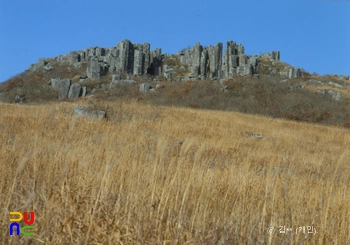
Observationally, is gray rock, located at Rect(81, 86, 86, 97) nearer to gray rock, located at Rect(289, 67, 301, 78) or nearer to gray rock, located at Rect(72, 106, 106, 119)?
gray rock, located at Rect(289, 67, 301, 78)

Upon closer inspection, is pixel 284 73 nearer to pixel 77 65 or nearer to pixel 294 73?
pixel 294 73

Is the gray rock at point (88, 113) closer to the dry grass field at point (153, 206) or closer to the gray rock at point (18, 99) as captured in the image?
the dry grass field at point (153, 206)

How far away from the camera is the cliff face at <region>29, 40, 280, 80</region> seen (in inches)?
1891

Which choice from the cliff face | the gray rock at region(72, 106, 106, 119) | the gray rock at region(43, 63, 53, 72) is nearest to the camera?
the gray rock at region(72, 106, 106, 119)

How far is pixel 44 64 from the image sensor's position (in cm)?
5712

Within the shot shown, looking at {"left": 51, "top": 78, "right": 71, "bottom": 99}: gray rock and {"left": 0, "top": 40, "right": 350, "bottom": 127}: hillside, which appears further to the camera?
{"left": 51, "top": 78, "right": 71, "bottom": 99}: gray rock

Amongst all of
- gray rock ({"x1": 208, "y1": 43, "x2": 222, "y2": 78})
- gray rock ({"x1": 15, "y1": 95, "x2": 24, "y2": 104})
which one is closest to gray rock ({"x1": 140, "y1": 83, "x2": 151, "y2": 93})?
gray rock ({"x1": 15, "y1": 95, "x2": 24, "y2": 104})

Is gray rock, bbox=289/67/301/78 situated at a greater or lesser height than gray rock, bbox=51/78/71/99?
greater

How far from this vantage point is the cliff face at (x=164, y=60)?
48.0 metres

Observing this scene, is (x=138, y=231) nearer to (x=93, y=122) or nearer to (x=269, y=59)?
(x=93, y=122)

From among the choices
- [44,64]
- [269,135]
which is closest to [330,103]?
[269,135]

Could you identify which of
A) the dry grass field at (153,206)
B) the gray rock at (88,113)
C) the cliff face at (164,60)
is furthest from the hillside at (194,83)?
the dry grass field at (153,206)

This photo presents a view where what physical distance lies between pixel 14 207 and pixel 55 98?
37.7m

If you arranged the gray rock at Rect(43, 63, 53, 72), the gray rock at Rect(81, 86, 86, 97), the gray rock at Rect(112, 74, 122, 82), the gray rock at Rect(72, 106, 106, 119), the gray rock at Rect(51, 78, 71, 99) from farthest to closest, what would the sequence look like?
1. the gray rock at Rect(43, 63, 53, 72)
2. the gray rock at Rect(112, 74, 122, 82)
3. the gray rock at Rect(81, 86, 86, 97)
4. the gray rock at Rect(51, 78, 71, 99)
5. the gray rock at Rect(72, 106, 106, 119)
